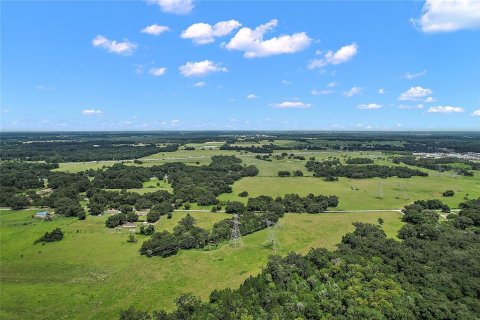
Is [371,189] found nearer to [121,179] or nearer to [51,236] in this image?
[121,179]

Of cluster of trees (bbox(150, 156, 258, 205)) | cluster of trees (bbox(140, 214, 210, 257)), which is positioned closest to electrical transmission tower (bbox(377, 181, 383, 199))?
cluster of trees (bbox(150, 156, 258, 205))

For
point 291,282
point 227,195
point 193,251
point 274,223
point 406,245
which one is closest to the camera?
point 291,282

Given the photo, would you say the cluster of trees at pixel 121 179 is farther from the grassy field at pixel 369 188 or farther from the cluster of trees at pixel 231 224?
the cluster of trees at pixel 231 224

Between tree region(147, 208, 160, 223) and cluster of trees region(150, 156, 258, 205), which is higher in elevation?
cluster of trees region(150, 156, 258, 205)

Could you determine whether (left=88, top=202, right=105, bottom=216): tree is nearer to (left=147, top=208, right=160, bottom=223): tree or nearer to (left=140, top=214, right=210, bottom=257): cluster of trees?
(left=147, top=208, right=160, bottom=223): tree

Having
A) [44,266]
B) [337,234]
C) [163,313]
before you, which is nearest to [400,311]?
[163,313]

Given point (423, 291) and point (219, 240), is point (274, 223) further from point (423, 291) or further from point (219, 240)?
point (423, 291)

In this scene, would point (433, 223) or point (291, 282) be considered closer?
point (291, 282)
